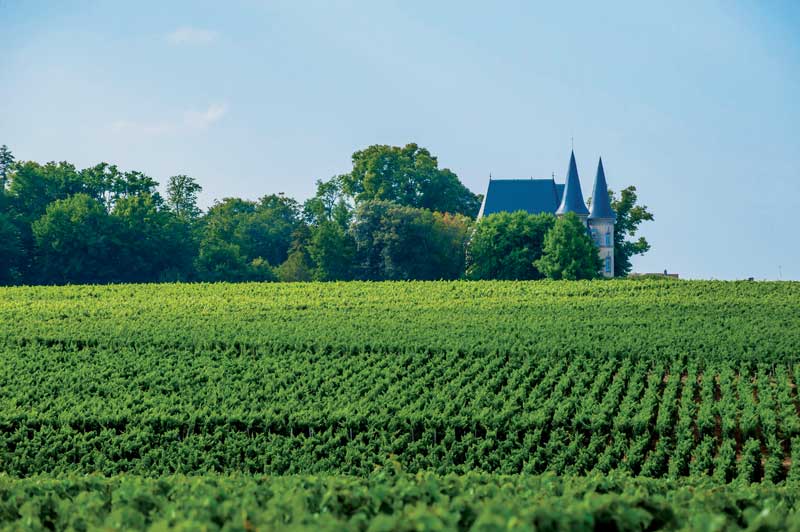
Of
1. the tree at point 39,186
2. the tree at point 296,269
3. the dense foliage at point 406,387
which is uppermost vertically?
the tree at point 39,186

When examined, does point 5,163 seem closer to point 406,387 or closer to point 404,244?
point 404,244

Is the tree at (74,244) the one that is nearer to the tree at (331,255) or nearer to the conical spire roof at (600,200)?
the tree at (331,255)

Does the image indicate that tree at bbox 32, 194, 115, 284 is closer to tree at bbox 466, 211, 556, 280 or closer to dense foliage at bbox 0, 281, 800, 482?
tree at bbox 466, 211, 556, 280

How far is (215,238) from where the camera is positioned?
7044 cm

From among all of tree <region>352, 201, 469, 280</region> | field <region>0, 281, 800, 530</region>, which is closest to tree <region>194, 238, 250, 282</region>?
tree <region>352, 201, 469, 280</region>

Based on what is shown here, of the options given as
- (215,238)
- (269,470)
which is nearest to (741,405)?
(269,470)

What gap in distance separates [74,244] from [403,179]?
96.1 ft

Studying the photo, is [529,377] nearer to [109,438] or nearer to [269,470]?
[269,470]

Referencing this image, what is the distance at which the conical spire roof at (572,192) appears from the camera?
77.4 metres

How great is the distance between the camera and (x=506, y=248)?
213 ft

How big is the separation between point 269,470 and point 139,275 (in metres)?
47.5

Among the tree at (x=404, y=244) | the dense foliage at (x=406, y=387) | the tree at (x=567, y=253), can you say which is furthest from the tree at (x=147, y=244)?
the dense foliage at (x=406, y=387)

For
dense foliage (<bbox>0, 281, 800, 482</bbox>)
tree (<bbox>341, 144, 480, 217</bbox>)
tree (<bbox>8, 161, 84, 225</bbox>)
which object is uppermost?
tree (<bbox>341, 144, 480, 217</bbox>)

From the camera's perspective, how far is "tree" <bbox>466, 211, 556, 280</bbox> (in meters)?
64.4
